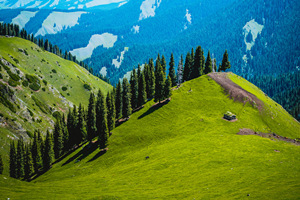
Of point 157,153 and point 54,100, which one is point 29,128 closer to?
point 54,100

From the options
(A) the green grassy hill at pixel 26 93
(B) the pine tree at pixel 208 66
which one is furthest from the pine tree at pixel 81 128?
(B) the pine tree at pixel 208 66

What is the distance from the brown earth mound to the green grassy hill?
110m

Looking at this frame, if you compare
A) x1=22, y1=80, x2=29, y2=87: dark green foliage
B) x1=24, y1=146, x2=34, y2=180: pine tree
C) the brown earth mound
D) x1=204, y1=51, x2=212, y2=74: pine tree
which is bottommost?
x1=24, y1=146, x2=34, y2=180: pine tree

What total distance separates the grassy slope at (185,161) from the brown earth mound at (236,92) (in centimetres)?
301

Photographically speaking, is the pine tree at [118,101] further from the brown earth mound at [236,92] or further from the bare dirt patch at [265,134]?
the bare dirt patch at [265,134]

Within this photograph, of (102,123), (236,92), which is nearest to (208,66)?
(236,92)

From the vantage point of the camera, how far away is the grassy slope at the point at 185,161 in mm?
44344

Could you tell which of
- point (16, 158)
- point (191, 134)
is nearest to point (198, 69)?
point (191, 134)

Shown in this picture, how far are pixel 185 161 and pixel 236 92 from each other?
176 feet

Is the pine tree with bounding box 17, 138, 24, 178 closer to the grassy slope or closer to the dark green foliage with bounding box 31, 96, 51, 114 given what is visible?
the grassy slope

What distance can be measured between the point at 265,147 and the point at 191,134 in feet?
85.0

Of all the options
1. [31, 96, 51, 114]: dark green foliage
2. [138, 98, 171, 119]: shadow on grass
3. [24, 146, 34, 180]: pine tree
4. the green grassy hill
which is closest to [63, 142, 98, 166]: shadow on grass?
[24, 146, 34, 180]: pine tree

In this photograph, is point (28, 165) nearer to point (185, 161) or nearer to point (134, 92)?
point (134, 92)

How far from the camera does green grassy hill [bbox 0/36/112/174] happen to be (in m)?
124
